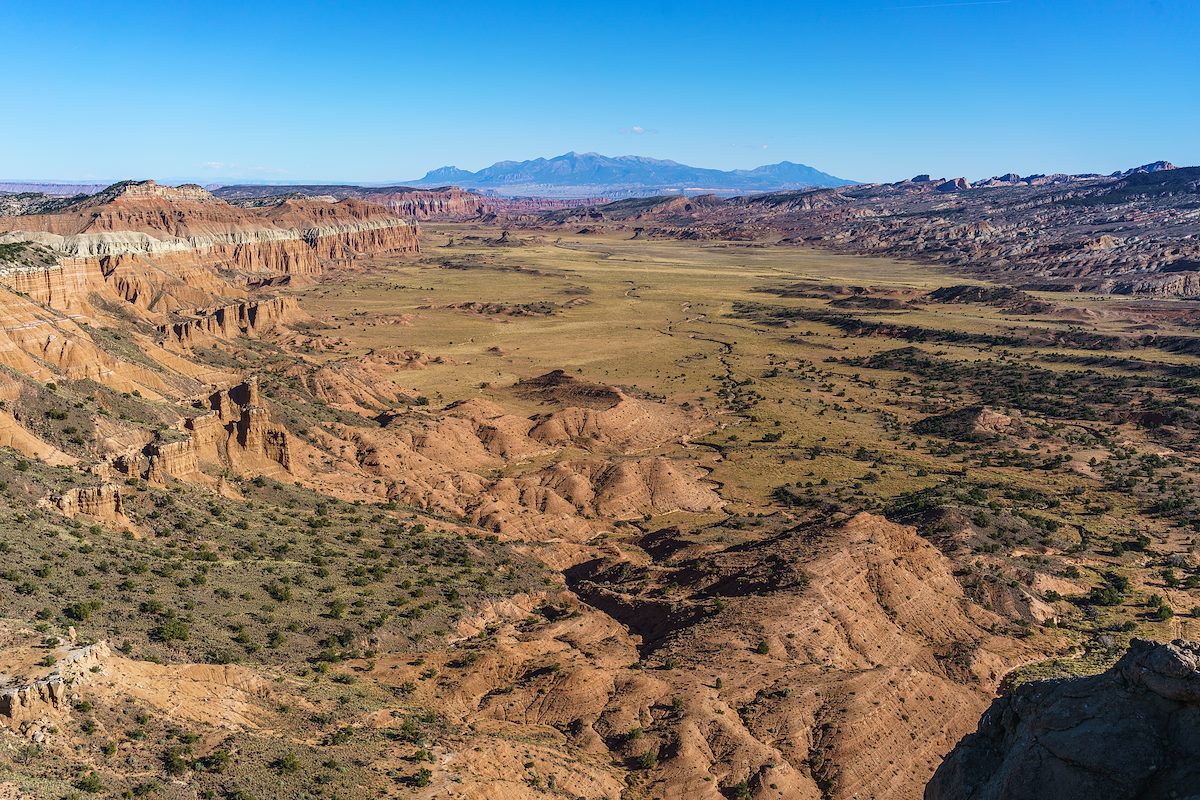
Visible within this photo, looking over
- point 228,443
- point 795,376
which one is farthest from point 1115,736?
point 795,376

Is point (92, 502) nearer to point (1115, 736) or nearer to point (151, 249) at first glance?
point (1115, 736)

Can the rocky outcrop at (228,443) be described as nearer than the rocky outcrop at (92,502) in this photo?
No

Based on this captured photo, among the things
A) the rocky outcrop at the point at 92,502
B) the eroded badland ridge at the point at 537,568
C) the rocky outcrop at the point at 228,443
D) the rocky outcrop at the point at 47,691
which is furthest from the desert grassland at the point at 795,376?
the rocky outcrop at the point at 47,691

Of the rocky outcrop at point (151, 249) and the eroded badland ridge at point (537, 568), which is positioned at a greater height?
the rocky outcrop at point (151, 249)

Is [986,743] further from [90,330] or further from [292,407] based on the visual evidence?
[90,330]

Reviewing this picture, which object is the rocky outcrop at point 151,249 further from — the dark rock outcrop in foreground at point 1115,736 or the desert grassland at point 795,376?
the dark rock outcrop in foreground at point 1115,736

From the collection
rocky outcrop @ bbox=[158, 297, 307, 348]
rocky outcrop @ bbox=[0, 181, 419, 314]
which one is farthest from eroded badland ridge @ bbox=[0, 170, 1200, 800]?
rocky outcrop @ bbox=[0, 181, 419, 314]
